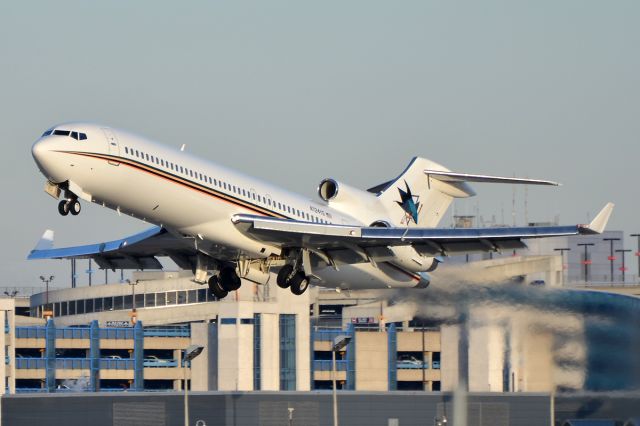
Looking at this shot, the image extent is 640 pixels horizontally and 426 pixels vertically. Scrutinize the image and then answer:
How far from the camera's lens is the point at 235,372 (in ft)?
194

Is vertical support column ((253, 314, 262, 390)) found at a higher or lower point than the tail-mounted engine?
lower

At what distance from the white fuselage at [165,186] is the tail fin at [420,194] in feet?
16.6

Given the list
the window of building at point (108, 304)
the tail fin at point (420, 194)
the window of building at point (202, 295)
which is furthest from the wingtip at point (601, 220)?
the window of building at point (108, 304)

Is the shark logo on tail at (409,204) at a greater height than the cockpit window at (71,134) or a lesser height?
lesser

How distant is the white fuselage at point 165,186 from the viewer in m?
31.9

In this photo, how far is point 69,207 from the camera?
32.2 m

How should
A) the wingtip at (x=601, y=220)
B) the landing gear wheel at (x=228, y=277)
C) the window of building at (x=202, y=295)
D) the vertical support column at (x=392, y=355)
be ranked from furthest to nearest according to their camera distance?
the window of building at (x=202, y=295)
the vertical support column at (x=392, y=355)
the landing gear wheel at (x=228, y=277)
the wingtip at (x=601, y=220)

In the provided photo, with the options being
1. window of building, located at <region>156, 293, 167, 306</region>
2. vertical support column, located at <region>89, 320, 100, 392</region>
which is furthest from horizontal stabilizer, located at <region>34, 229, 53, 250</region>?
window of building, located at <region>156, 293, 167, 306</region>

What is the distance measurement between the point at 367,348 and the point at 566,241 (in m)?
65.5

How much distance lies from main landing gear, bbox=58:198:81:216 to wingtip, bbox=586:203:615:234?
39.7 feet

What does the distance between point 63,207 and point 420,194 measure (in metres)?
13.5

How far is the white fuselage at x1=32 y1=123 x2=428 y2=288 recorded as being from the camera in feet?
105

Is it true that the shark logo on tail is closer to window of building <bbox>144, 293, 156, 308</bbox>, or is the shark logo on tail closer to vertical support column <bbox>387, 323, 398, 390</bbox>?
vertical support column <bbox>387, 323, 398, 390</bbox>

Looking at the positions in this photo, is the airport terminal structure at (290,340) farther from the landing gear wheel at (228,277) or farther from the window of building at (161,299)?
the landing gear wheel at (228,277)
